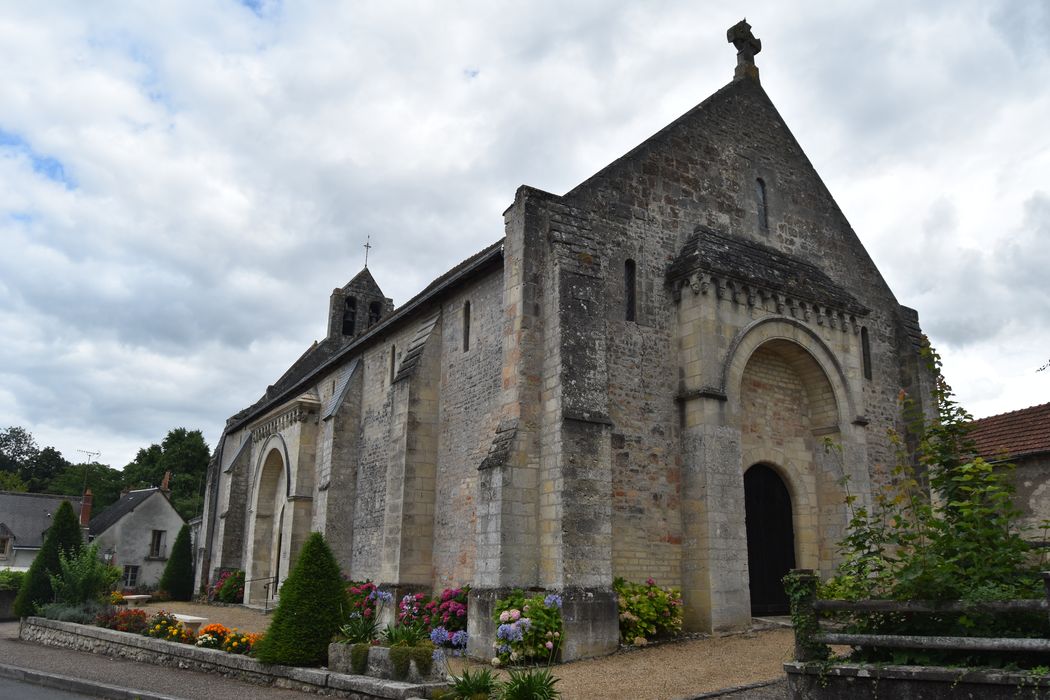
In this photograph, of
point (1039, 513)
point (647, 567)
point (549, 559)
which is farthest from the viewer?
point (1039, 513)

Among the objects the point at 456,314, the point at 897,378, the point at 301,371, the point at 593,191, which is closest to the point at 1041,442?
the point at 897,378

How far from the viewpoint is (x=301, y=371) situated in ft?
107

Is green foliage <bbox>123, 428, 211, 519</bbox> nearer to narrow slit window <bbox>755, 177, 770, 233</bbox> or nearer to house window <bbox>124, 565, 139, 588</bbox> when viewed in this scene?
house window <bbox>124, 565, 139, 588</bbox>

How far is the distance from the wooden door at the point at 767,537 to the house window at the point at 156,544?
34.9 metres

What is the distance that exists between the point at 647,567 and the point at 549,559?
6.14ft

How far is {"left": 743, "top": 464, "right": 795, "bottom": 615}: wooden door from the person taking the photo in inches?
553

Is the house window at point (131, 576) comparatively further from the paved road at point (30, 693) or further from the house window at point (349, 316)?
the paved road at point (30, 693)

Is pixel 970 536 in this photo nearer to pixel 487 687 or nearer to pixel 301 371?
pixel 487 687

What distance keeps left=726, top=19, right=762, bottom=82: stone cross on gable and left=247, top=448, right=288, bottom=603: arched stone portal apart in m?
17.5

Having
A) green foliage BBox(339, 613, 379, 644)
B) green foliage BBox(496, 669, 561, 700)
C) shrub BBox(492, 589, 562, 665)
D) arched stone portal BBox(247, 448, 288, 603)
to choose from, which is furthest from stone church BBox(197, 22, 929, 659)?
arched stone portal BBox(247, 448, 288, 603)

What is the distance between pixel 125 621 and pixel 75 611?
2.45 m

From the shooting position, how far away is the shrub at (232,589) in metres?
25.7

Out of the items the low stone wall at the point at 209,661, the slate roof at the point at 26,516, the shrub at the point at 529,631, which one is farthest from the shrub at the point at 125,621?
the slate roof at the point at 26,516

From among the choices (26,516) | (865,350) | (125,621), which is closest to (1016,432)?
(865,350)
